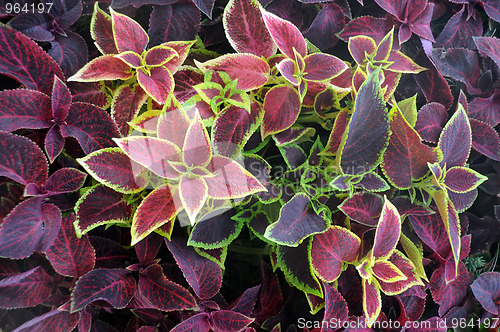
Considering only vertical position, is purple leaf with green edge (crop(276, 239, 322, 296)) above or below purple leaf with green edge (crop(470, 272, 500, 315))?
above

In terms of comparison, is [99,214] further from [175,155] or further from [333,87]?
[333,87]

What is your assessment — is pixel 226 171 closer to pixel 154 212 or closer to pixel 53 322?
pixel 154 212

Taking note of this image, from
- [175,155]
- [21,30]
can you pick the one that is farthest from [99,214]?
[21,30]

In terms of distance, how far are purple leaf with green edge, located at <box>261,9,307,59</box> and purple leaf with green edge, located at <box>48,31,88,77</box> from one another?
0.29 m

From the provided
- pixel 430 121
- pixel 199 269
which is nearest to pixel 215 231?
pixel 199 269

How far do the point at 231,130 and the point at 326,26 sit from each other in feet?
0.92

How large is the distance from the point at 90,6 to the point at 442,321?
777 mm

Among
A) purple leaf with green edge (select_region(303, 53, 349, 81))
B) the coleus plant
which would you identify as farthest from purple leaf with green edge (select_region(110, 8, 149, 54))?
purple leaf with green edge (select_region(303, 53, 349, 81))

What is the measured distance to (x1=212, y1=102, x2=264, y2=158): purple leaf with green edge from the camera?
0.62 metres

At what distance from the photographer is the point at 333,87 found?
0.66 meters

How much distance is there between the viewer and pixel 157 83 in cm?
64

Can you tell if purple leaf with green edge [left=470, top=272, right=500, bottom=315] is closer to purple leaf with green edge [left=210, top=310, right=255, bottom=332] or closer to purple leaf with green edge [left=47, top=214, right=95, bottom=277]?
purple leaf with green edge [left=210, top=310, right=255, bottom=332]

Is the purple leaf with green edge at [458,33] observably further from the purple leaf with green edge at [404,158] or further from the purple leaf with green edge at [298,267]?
the purple leaf with green edge at [298,267]

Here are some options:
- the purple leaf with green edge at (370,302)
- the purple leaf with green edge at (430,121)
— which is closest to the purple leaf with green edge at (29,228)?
the purple leaf with green edge at (370,302)
